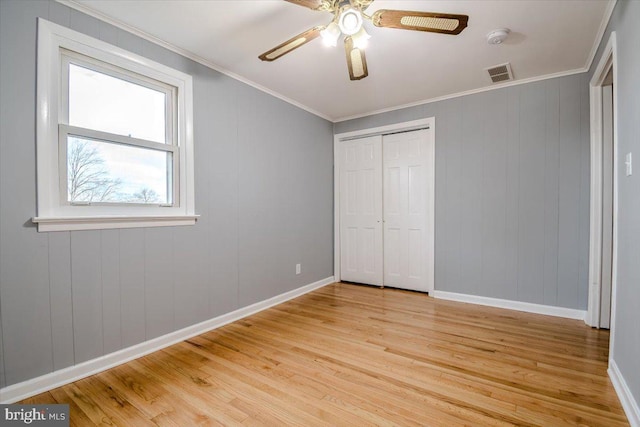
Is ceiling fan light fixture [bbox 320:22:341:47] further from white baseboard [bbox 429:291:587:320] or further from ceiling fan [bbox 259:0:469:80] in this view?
white baseboard [bbox 429:291:587:320]

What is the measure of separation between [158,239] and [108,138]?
2.72 ft

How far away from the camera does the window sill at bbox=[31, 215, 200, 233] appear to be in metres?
1.83

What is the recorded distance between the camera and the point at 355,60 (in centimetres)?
197

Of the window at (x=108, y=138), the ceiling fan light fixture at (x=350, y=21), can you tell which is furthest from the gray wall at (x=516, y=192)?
the window at (x=108, y=138)

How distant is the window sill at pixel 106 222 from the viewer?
1.83 m

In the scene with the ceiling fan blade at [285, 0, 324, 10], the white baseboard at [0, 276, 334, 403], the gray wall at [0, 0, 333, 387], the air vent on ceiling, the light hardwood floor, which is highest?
the air vent on ceiling

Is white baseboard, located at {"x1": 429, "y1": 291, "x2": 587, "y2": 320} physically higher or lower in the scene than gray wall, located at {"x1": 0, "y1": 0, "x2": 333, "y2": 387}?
lower

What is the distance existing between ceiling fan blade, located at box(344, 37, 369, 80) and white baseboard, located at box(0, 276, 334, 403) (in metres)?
2.46

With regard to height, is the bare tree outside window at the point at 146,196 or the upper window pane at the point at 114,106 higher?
the upper window pane at the point at 114,106

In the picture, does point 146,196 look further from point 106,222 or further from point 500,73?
point 500,73

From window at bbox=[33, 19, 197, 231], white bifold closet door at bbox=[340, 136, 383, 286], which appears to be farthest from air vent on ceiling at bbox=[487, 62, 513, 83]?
window at bbox=[33, 19, 197, 231]

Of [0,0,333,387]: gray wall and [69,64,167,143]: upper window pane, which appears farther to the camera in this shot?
[69,64,167,143]: upper window pane

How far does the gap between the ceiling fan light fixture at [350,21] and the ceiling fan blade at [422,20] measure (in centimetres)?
9

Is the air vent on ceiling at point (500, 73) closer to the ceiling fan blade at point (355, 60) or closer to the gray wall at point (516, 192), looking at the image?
the gray wall at point (516, 192)
